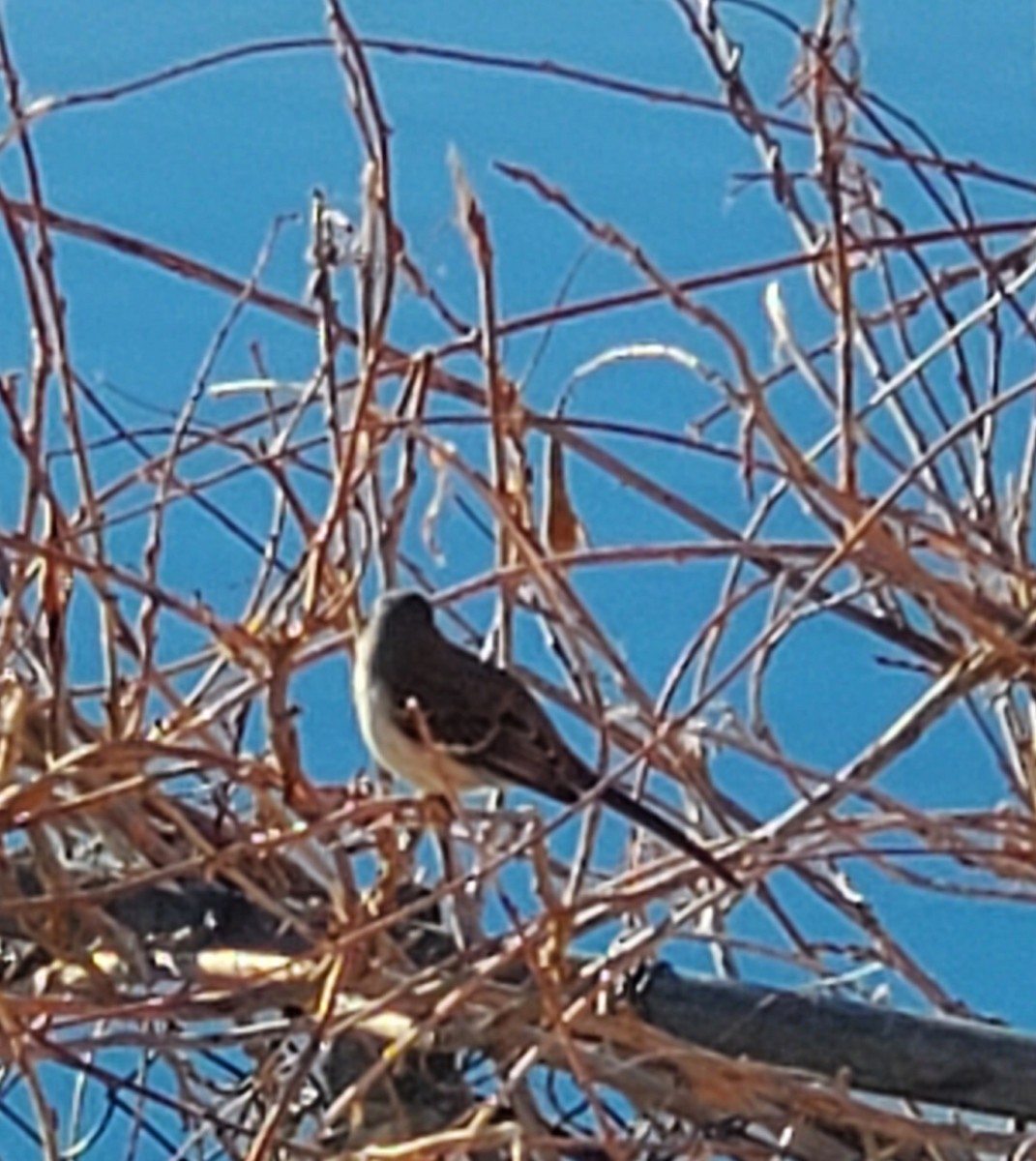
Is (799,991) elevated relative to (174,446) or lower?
lower

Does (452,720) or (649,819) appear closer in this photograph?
(649,819)

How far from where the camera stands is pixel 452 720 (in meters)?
1.58

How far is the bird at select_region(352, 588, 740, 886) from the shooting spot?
4.25 ft

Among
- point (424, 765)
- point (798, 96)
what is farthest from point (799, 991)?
point (798, 96)

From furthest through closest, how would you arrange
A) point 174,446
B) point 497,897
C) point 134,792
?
1. point 497,897
2. point 174,446
3. point 134,792

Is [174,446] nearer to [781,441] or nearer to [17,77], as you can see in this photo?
[17,77]

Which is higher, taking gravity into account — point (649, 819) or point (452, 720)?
point (452, 720)

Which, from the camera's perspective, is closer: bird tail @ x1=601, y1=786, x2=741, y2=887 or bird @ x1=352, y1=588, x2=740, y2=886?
bird tail @ x1=601, y1=786, x2=741, y2=887

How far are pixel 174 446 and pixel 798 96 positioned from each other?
441 millimetres

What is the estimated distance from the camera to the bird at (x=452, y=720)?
1295mm

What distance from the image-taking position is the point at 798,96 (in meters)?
1.38

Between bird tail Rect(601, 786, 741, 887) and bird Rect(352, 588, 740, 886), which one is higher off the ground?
bird Rect(352, 588, 740, 886)

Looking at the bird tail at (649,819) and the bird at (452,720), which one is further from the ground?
the bird at (452,720)

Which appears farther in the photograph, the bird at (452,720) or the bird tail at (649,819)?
the bird at (452,720)
